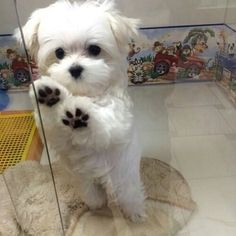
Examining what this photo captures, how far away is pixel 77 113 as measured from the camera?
83cm

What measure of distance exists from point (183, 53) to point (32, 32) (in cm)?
74

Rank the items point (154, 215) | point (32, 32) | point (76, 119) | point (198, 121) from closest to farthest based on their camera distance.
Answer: point (76, 119), point (32, 32), point (154, 215), point (198, 121)

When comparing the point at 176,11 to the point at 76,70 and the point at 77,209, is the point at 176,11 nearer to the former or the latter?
the point at 76,70

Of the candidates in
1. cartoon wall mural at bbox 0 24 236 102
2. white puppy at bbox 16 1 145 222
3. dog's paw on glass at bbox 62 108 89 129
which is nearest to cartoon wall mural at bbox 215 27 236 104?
cartoon wall mural at bbox 0 24 236 102

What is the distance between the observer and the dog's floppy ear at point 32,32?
0.94m

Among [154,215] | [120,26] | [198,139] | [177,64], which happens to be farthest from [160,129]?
[120,26]

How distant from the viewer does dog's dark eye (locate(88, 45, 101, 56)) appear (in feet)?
2.96

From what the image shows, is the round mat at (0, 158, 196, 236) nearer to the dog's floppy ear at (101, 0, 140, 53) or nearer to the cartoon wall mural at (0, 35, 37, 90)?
the cartoon wall mural at (0, 35, 37, 90)

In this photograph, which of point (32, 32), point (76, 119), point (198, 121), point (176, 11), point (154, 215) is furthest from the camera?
point (198, 121)

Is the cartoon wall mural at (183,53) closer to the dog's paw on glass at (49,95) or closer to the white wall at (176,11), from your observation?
the white wall at (176,11)

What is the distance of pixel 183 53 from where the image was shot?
1477 millimetres

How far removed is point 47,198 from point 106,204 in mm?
220

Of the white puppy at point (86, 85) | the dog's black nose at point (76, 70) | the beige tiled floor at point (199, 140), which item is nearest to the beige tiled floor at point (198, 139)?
the beige tiled floor at point (199, 140)

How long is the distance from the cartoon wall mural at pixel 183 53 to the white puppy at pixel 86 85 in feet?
1.32
